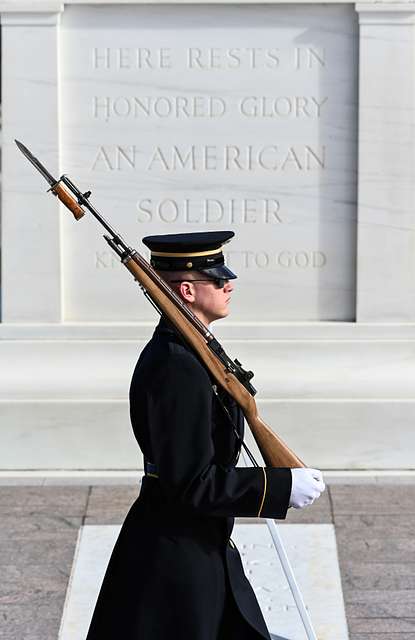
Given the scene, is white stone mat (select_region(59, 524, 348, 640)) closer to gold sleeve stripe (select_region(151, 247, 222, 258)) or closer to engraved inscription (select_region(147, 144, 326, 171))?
gold sleeve stripe (select_region(151, 247, 222, 258))

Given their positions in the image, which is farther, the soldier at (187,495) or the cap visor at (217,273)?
the cap visor at (217,273)

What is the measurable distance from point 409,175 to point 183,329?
3947 mm

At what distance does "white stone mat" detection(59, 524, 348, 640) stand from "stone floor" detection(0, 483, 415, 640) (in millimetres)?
46

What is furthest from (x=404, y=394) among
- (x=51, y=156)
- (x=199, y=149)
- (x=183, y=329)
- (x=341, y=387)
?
(x=183, y=329)

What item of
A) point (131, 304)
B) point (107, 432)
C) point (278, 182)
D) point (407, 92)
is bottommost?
point (107, 432)

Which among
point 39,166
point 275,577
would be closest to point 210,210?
point 275,577

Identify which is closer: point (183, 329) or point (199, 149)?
point (183, 329)

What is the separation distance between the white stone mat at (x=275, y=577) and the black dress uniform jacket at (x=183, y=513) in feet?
4.55

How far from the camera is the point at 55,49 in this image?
7203mm

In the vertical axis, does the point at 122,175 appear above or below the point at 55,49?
below

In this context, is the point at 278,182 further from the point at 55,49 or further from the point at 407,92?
the point at 55,49

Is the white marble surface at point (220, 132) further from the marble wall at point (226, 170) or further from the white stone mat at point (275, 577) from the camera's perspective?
the white stone mat at point (275, 577)

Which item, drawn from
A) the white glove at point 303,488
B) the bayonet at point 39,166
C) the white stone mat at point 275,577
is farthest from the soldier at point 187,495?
the white stone mat at point 275,577

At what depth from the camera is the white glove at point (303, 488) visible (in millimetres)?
3496
